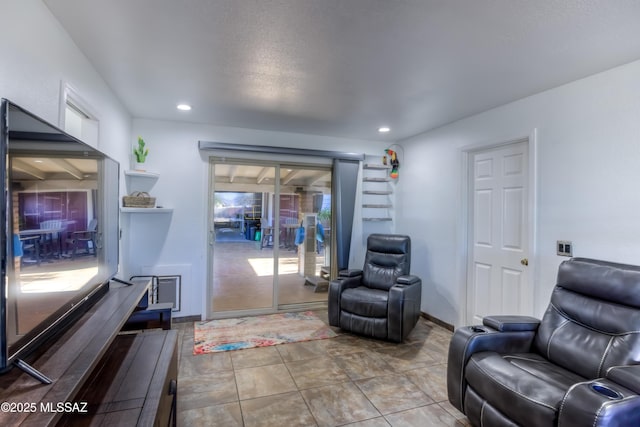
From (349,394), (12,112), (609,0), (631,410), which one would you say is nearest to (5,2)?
(12,112)

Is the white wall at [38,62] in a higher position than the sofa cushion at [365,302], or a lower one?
higher

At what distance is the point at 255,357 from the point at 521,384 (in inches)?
84.0

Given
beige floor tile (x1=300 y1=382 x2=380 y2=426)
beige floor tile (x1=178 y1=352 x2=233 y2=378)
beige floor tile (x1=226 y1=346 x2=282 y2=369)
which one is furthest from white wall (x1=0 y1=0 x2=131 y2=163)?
beige floor tile (x1=300 y1=382 x2=380 y2=426)

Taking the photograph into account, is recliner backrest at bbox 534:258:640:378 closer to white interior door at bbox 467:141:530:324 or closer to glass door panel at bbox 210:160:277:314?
white interior door at bbox 467:141:530:324

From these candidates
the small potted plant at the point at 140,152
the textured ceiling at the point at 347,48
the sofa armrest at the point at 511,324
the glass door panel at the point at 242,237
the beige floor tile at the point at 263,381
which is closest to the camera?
the textured ceiling at the point at 347,48

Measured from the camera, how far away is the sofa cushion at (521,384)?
1517 mm

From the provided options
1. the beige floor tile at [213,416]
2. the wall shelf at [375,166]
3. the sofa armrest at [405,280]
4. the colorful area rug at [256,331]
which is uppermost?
the wall shelf at [375,166]

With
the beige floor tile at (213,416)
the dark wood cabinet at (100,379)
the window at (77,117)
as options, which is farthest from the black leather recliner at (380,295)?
the window at (77,117)

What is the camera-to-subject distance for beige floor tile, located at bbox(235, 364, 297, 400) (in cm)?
235

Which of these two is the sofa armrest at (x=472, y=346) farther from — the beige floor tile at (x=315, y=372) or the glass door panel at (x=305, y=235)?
the glass door panel at (x=305, y=235)

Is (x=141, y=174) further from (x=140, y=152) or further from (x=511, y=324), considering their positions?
(x=511, y=324)

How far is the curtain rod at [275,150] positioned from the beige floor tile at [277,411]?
2.71 meters

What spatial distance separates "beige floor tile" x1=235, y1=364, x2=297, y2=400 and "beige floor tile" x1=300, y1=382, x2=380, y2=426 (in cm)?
19

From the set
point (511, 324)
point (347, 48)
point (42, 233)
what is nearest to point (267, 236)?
point (347, 48)
